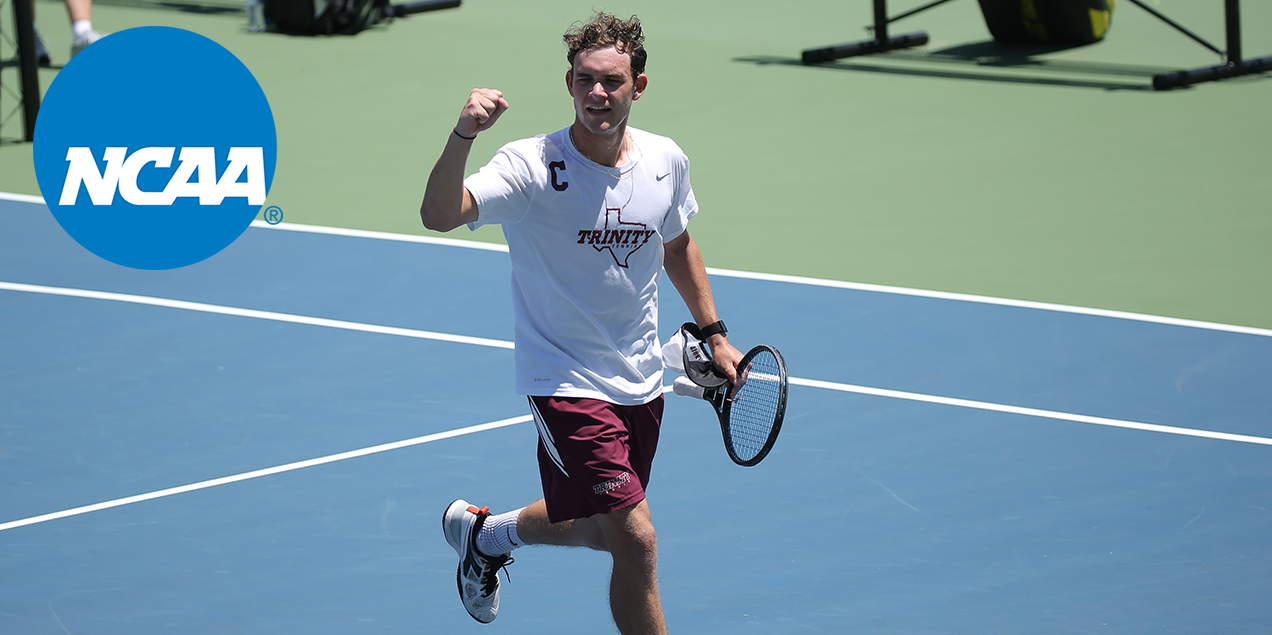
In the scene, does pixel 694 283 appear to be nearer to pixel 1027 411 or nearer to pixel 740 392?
pixel 740 392

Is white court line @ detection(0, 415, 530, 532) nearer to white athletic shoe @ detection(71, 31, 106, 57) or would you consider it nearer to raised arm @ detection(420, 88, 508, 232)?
raised arm @ detection(420, 88, 508, 232)

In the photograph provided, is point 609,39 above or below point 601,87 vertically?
above

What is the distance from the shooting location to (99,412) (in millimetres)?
7738

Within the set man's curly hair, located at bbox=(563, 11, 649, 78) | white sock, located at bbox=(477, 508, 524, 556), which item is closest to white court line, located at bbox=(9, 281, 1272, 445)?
white sock, located at bbox=(477, 508, 524, 556)

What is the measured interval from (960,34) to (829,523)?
41.6 feet

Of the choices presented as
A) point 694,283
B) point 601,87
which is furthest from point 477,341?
point 601,87

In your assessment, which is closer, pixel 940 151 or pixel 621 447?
pixel 621 447

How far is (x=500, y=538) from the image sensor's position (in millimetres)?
5512

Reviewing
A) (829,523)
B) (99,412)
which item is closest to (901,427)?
(829,523)

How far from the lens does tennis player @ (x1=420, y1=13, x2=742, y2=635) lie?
489 cm

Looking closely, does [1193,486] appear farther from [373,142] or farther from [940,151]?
[373,142]

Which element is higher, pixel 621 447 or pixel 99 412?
pixel 621 447

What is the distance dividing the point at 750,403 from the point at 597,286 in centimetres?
78

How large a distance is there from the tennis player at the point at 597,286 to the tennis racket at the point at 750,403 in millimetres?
278
